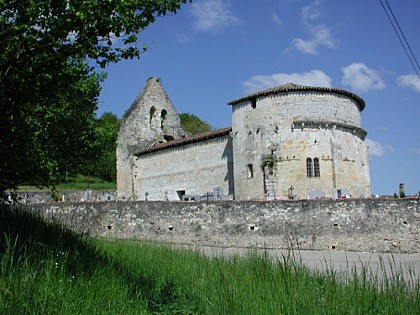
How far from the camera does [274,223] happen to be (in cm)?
1866

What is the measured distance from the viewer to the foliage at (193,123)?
74769 millimetres

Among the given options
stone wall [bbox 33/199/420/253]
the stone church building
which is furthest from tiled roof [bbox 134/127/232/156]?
stone wall [bbox 33/199/420/253]

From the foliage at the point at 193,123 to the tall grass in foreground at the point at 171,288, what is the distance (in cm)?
6596

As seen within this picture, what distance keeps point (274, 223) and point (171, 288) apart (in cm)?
1198

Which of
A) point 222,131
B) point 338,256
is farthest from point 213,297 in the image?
point 222,131

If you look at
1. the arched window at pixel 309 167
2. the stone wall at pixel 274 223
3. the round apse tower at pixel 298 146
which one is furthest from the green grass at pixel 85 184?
the arched window at pixel 309 167

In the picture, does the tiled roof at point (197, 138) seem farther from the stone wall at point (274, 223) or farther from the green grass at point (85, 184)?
the green grass at point (85, 184)

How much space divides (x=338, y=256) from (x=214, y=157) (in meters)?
17.6

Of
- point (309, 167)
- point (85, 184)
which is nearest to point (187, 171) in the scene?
point (309, 167)

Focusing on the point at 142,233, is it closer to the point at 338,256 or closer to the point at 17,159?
the point at 338,256

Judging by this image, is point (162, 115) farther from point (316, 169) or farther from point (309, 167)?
point (316, 169)

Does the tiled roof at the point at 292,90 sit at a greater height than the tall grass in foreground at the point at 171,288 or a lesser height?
greater

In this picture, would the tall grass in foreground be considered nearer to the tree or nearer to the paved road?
the paved road

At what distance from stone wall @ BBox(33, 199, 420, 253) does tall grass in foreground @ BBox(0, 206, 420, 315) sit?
903cm
